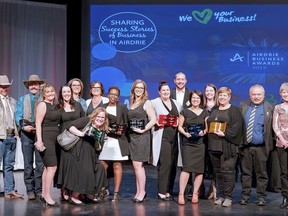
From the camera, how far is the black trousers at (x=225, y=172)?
5.99 metres

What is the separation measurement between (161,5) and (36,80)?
132 inches

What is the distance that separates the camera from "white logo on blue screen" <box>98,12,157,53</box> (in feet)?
29.7

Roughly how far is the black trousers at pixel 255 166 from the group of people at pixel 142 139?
1cm

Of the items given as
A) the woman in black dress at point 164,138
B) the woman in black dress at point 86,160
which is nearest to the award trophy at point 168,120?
the woman in black dress at point 164,138

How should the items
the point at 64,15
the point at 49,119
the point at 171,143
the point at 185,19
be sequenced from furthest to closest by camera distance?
the point at 64,15
the point at 185,19
the point at 171,143
the point at 49,119

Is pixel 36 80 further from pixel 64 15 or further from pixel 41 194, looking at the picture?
pixel 64 15

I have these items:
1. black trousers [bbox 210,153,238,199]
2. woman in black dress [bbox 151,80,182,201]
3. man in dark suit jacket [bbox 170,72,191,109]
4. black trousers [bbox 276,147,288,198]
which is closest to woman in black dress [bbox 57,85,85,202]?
Answer: woman in black dress [bbox 151,80,182,201]

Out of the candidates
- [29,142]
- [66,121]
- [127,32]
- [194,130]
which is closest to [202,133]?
[194,130]

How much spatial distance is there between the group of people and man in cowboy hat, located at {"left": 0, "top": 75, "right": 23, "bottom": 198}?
0.01 meters

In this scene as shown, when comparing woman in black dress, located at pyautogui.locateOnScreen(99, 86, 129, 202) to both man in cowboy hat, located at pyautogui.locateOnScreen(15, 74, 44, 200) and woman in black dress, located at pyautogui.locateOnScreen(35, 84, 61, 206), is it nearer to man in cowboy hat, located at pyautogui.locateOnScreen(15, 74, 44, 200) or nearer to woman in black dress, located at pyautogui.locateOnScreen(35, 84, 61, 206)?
woman in black dress, located at pyautogui.locateOnScreen(35, 84, 61, 206)

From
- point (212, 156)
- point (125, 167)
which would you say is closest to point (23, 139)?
point (212, 156)

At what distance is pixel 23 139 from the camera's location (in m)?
6.39

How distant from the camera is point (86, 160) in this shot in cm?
598

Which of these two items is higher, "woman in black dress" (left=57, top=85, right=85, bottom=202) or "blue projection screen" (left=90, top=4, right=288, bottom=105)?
"blue projection screen" (left=90, top=4, right=288, bottom=105)
